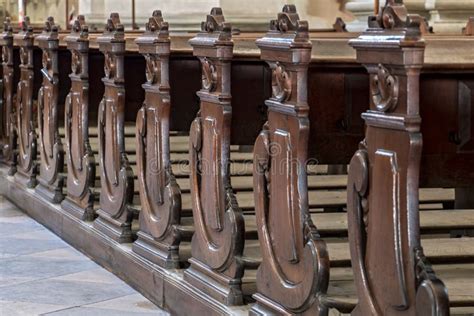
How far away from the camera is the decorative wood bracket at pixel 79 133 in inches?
207

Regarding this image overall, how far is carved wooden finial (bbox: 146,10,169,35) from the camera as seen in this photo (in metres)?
4.20

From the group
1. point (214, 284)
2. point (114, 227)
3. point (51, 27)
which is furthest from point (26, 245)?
point (214, 284)

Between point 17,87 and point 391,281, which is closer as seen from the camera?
point 391,281

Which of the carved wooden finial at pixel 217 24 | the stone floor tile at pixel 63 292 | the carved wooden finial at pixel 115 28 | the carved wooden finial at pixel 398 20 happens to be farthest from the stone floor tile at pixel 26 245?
the carved wooden finial at pixel 398 20

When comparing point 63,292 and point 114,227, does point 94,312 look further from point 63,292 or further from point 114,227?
point 114,227

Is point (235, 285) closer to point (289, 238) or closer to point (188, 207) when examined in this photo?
point (289, 238)

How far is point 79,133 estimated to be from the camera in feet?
17.7

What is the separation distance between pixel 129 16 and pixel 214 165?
672cm

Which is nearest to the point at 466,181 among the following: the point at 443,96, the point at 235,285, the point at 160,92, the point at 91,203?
the point at 443,96

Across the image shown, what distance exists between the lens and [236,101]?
405 centimetres

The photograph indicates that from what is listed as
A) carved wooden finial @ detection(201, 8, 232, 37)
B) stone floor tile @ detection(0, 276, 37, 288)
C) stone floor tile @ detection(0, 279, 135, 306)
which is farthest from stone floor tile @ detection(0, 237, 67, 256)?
carved wooden finial @ detection(201, 8, 232, 37)

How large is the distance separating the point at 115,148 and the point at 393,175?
7.93 feet

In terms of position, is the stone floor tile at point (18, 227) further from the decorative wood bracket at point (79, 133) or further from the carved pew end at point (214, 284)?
the carved pew end at point (214, 284)

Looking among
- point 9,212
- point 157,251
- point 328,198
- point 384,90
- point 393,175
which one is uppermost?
point 384,90
